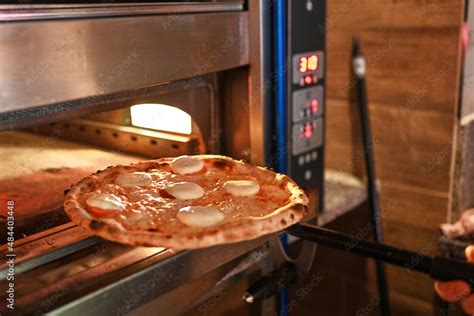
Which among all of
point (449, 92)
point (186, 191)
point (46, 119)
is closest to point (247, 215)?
point (186, 191)

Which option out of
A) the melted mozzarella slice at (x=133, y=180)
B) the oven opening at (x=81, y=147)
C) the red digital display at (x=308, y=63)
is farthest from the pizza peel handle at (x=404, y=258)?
the red digital display at (x=308, y=63)

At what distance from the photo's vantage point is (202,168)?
3.71ft

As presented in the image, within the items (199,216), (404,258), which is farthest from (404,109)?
(199,216)

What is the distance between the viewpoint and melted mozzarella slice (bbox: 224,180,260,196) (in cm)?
103

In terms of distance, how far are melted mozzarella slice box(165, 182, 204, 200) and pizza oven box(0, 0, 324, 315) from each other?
4.3 inches

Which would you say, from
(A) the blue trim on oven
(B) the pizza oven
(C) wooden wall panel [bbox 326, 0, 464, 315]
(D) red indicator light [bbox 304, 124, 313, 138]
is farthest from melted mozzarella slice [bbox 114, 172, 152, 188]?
(C) wooden wall panel [bbox 326, 0, 464, 315]

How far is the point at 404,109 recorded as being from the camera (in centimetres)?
191

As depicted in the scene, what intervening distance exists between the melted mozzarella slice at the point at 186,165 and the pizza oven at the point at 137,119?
0.14 meters

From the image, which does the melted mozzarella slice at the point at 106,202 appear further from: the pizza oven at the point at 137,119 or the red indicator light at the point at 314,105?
the red indicator light at the point at 314,105

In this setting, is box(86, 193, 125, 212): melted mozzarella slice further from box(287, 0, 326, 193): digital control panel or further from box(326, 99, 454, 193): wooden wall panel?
box(326, 99, 454, 193): wooden wall panel

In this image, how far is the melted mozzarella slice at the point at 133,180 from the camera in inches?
41.0

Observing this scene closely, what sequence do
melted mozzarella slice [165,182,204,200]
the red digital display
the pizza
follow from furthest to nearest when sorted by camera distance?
the red digital display
melted mozzarella slice [165,182,204,200]
the pizza

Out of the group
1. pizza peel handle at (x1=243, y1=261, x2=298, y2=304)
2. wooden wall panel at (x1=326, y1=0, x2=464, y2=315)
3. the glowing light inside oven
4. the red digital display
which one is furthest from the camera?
wooden wall panel at (x1=326, y1=0, x2=464, y2=315)

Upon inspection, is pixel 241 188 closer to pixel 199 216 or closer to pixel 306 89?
pixel 199 216
